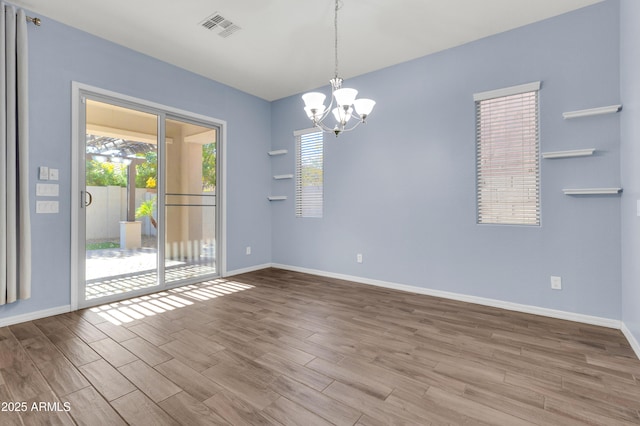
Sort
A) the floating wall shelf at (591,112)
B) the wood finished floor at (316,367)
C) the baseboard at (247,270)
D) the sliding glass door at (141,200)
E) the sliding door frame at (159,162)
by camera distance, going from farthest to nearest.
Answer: the baseboard at (247,270)
the sliding glass door at (141,200)
the sliding door frame at (159,162)
the floating wall shelf at (591,112)
the wood finished floor at (316,367)

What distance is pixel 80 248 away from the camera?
331cm

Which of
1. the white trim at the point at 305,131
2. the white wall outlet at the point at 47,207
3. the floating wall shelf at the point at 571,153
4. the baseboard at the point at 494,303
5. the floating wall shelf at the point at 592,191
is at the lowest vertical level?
the baseboard at the point at 494,303

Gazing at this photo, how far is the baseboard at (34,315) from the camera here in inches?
112

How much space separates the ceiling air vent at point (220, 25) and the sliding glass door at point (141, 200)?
4.49 ft

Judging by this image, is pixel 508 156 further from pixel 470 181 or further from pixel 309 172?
pixel 309 172

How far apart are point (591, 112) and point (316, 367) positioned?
3.25 metres

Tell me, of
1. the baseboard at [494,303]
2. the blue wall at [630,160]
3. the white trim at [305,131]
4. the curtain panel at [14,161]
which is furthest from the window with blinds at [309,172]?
the blue wall at [630,160]

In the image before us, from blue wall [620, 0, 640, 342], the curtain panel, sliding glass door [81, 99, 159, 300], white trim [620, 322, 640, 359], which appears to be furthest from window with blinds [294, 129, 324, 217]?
white trim [620, 322, 640, 359]

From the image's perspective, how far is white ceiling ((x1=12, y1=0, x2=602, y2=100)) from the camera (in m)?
2.90

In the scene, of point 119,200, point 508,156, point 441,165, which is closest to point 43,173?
point 119,200

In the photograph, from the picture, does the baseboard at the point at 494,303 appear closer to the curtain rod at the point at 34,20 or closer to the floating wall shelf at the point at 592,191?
the floating wall shelf at the point at 592,191

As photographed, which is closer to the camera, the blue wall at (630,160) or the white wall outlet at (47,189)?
the blue wall at (630,160)

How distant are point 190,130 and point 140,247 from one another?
1780 millimetres

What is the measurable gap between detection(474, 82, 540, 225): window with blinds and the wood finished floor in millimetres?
1090
